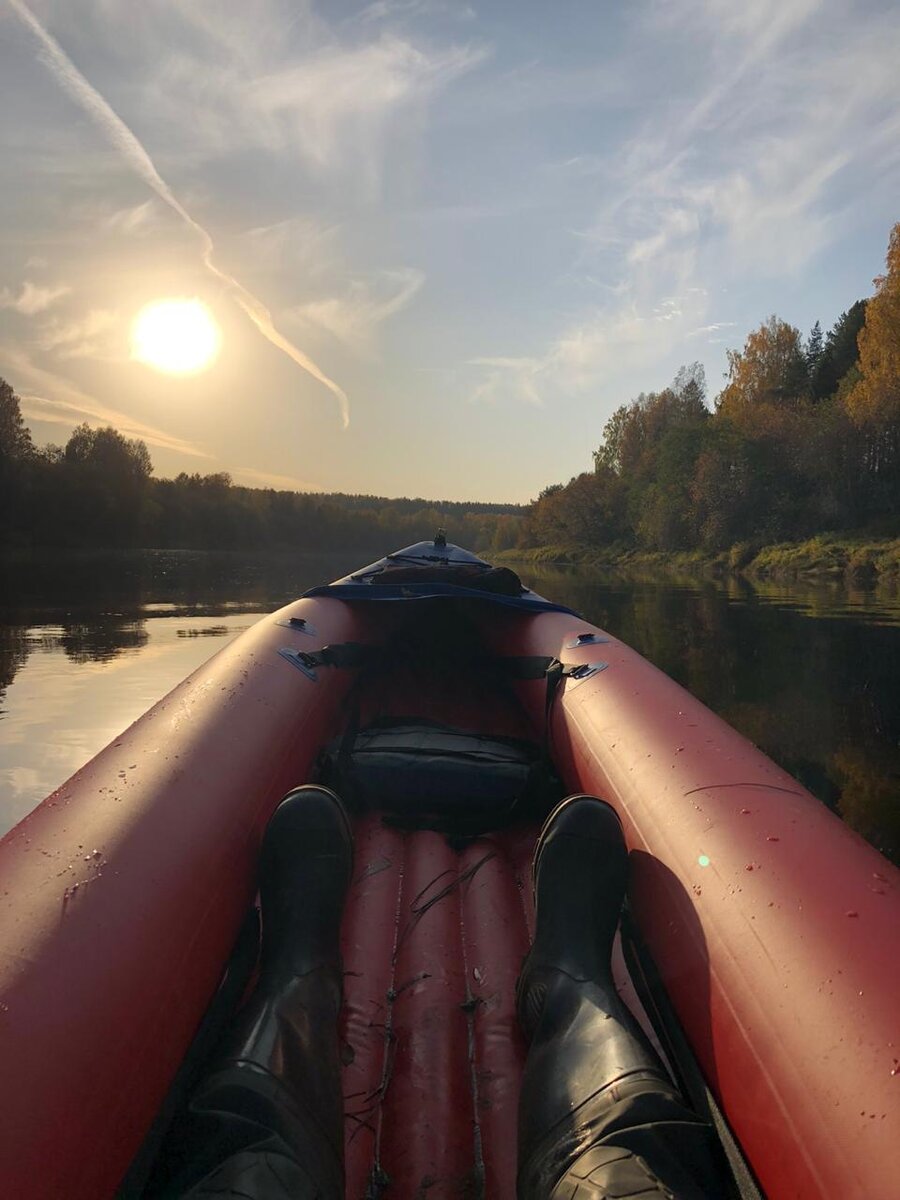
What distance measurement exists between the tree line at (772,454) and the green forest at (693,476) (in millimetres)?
58

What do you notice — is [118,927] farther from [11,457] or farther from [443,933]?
[11,457]

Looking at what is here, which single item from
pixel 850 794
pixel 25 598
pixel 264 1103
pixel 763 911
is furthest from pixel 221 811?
pixel 25 598

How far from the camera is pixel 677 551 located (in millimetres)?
35094

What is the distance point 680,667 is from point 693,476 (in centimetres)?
3000

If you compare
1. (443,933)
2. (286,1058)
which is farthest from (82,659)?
(286,1058)

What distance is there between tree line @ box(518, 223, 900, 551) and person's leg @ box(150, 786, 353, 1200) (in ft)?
86.2

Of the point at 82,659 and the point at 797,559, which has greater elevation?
the point at 797,559

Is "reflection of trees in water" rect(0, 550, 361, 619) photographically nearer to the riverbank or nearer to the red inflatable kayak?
the red inflatable kayak

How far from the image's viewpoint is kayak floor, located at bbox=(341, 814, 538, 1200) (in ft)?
4.58

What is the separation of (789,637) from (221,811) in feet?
29.1

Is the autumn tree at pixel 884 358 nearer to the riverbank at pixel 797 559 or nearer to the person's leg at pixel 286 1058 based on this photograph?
the riverbank at pixel 797 559

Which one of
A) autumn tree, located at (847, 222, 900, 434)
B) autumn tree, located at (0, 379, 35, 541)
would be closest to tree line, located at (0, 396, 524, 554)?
autumn tree, located at (0, 379, 35, 541)

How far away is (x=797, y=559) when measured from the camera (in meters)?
22.8

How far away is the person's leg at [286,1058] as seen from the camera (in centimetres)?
113
